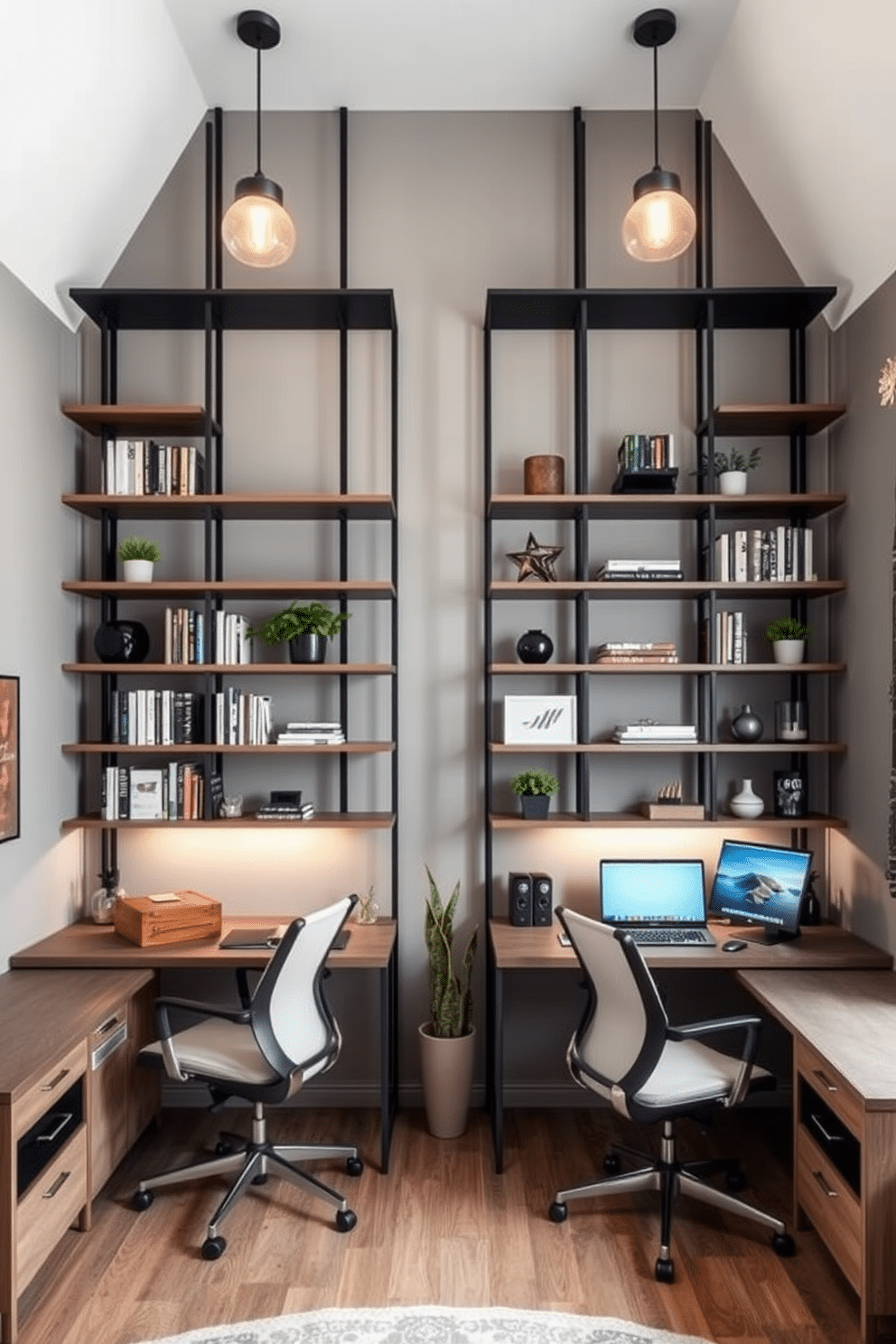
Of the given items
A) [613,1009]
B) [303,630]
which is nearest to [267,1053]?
[613,1009]

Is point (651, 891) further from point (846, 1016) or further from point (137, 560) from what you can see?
point (137, 560)

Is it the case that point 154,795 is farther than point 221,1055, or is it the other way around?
point 154,795

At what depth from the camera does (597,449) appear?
3617mm

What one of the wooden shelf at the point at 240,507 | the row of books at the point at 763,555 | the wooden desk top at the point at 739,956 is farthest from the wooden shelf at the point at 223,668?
the row of books at the point at 763,555

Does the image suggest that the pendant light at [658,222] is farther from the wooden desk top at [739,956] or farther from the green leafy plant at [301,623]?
the wooden desk top at [739,956]

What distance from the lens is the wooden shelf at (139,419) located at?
3.30 metres

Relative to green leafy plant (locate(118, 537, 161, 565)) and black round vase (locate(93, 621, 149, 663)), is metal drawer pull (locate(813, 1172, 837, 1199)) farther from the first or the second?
green leafy plant (locate(118, 537, 161, 565))

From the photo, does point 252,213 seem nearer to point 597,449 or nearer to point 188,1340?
point 597,449

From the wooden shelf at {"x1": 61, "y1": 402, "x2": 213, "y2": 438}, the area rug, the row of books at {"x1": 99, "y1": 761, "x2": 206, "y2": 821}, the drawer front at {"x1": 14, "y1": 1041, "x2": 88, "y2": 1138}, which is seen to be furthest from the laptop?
the wooden shelf at {"x1": 61, "y1": 402, "x2": 213, "y2": 438}

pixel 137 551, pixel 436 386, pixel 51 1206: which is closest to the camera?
pixel 51 1206

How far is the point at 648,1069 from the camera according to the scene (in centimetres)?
250

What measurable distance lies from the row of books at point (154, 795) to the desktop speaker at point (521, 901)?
117 cm

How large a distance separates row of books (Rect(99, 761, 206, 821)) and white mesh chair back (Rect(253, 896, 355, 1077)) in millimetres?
846

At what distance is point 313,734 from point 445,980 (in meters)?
1.00
